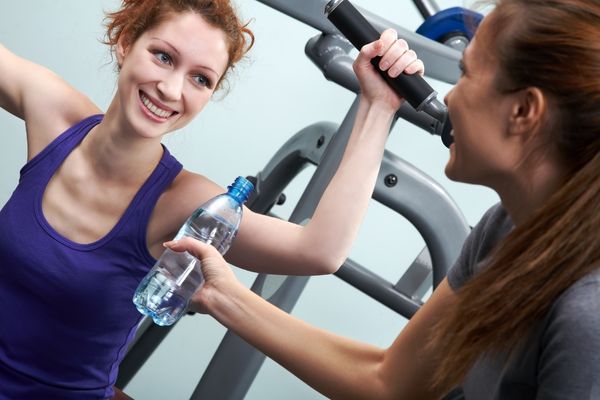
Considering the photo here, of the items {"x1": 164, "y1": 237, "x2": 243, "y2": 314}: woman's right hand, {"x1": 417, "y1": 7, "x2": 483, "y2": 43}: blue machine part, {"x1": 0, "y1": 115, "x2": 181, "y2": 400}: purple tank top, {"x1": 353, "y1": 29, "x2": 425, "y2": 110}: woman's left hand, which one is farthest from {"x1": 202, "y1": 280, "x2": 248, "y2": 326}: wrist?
{"x1": 417, "y1": 7, "x2": 483, "y2": 43}: blue machine part

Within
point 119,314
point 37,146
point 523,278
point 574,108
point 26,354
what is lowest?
point 26,354

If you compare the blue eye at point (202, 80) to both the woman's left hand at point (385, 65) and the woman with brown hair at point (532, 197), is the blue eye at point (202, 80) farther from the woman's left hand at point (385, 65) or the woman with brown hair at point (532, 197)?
the woman with brown hair at point (532, 197)

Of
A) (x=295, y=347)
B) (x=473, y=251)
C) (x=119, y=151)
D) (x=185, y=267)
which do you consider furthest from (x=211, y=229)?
(x=473, y=251)

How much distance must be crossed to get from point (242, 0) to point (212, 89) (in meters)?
1.61

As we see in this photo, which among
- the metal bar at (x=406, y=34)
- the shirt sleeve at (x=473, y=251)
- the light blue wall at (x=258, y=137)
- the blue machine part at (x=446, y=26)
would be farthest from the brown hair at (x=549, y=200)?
the light blue wall at (x=258, y=137)

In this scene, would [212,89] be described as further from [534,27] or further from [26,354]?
[534,27]

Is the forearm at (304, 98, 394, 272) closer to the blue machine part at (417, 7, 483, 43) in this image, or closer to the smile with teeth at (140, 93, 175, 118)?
the smile with teeth at (140, 93, 175, 118)

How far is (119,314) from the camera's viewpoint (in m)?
1.48

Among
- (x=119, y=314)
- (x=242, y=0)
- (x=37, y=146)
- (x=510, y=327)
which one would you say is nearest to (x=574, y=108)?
(x=510, y=327)

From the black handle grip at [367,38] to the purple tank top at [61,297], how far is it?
0.38 m

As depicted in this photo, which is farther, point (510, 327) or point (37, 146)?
point (37, 146)

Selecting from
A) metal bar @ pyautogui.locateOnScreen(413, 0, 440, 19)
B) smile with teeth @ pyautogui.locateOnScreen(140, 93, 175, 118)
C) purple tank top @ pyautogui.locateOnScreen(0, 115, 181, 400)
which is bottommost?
purple tank top @ pyautogui.locateOnScreen(0, 115, 181, 400)

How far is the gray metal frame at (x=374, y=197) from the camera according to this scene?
1805 mm

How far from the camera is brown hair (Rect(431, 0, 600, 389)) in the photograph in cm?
99
